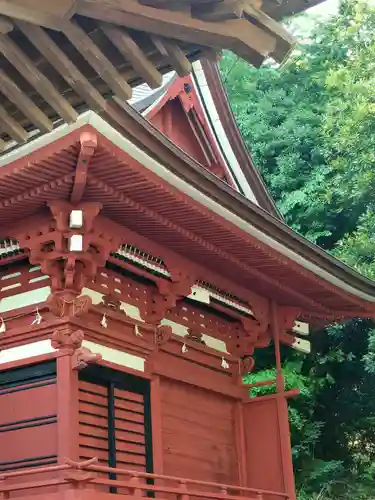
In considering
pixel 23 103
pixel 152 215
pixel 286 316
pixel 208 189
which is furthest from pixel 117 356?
pixel 23 103

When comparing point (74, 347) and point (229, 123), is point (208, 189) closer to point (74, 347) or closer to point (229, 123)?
point (74, 347)

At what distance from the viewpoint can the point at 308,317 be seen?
9.36 metres

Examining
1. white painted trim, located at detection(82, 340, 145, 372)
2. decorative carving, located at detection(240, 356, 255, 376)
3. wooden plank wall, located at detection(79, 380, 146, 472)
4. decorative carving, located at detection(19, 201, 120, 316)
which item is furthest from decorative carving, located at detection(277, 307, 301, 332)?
decorative carving, located at detection(19, 201, 120, 316)

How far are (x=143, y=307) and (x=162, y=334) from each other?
1.14 ft

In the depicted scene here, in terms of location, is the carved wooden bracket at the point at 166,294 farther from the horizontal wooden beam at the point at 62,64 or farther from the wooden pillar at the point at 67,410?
the horizontal wooden beam at the point at 62,64

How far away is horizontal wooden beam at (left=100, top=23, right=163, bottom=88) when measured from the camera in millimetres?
1952

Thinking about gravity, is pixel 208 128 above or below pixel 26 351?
above

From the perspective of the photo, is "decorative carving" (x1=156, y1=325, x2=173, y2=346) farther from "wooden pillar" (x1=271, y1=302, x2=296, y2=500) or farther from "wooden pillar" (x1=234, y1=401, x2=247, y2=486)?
"wooden pillar" (x1=234, y1=401, x2=247, y2=486)

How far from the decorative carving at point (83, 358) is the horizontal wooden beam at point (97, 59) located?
13.7 ft

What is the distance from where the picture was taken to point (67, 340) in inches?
240

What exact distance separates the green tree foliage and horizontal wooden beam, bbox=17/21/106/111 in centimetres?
1003

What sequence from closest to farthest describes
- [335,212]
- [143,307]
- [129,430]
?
[129,430]
[143,307]
[335,212]

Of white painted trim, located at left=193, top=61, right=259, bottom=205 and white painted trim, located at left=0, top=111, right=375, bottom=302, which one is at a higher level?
white painted trim, located at left=193, top=61, right=259, bottom=205

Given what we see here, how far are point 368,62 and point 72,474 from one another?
10.5 m
